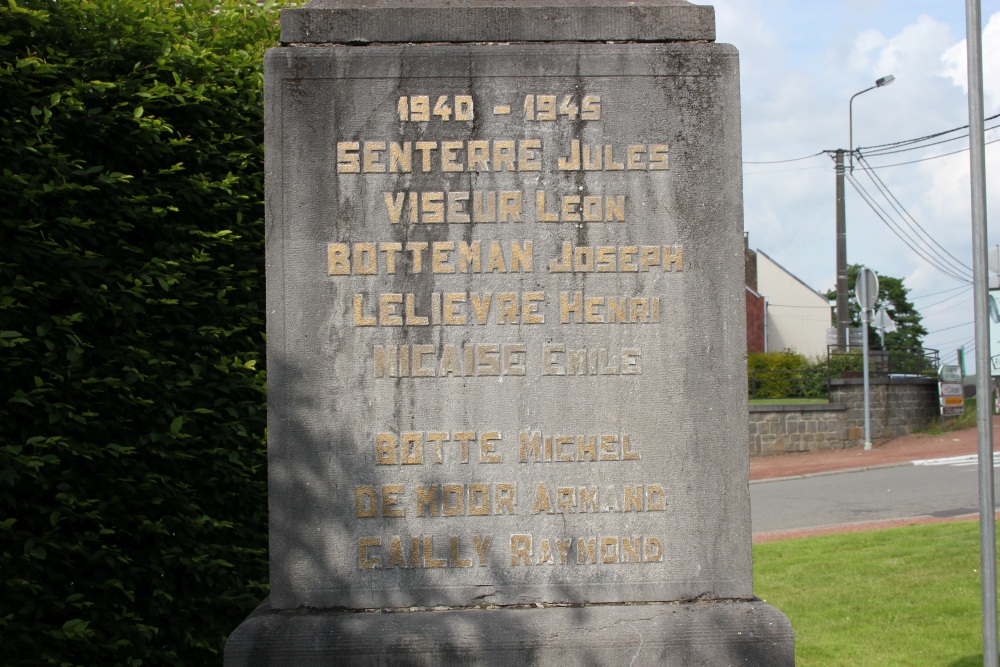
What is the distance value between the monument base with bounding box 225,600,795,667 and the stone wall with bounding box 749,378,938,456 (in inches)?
692

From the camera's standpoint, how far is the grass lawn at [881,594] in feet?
20.8

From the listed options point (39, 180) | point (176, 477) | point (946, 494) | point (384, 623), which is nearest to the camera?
point (384, 623)

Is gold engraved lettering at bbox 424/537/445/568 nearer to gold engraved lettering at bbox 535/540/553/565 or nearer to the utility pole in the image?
gold engraved lettering at bbox 535/540/553/565

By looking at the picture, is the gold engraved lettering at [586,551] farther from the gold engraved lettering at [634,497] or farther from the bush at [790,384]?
the bush at [790,384]

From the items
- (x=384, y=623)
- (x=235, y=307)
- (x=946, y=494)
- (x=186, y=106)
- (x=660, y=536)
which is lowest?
(x=946, y=494)

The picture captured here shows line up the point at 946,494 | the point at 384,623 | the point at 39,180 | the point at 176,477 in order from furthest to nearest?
the point at 946,494, the point at 176,477, the point at 39,180, the point at 384,623

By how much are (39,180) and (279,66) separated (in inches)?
70.9

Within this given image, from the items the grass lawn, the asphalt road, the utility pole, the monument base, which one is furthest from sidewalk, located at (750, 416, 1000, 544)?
the monument base

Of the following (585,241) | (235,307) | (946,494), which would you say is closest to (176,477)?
(235,307)

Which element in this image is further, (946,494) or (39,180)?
(946,494)

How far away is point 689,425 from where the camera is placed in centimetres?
340

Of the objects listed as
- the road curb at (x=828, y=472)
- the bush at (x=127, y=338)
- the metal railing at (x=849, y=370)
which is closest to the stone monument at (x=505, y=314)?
the bush at (x=127, y=338)

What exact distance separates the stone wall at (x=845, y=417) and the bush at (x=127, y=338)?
1674cm

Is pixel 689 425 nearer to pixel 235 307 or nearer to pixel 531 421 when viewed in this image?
pixel 531 421
